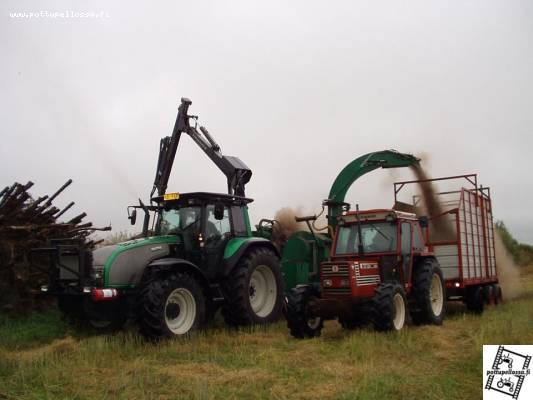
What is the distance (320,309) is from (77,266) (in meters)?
3.66

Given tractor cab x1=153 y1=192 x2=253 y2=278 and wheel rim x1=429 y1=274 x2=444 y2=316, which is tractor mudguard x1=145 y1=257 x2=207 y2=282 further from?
wheel rim x1=429 y1=274 x2=444 y2=316

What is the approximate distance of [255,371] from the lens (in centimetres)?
643

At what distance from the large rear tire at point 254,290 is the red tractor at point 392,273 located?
90 cm

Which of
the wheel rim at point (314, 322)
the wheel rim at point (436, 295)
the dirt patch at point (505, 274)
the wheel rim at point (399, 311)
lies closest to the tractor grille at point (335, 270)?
the wheel rim at point (314, 322)

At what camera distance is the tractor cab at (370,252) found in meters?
8.78

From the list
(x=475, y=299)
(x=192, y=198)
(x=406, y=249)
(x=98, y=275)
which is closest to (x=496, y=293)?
(x=475, y=299)

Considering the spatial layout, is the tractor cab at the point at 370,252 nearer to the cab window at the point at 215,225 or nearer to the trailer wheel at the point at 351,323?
the trailer wheel at the point at 351,323

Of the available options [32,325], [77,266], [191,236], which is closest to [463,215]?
[191,236]

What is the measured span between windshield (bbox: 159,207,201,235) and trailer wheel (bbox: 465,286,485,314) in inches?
237

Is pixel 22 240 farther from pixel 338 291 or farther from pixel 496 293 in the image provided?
pixel 496 293

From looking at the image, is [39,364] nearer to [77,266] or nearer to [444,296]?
[77,266]

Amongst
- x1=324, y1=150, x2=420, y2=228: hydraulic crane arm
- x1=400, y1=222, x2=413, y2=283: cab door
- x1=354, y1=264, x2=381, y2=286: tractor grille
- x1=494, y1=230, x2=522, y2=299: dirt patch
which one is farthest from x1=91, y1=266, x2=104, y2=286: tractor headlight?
x1=494, y1=230, x2=522, y2=299: dirt patch

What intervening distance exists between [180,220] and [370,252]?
320 centimetres

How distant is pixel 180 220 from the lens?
9648mm
